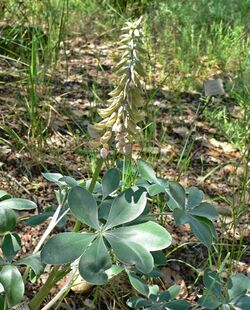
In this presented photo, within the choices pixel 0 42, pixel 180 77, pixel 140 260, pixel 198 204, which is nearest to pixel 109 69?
pixel 180 77

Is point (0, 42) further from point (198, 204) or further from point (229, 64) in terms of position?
point (198, 204)

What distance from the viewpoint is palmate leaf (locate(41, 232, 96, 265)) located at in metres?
1.33

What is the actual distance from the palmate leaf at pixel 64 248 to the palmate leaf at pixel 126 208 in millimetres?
68

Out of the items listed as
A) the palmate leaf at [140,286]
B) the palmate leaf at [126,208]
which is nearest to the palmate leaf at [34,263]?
the palmate leaf at [126,208]

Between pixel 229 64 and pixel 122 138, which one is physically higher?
pixel 122 138

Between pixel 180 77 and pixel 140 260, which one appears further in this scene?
pixel 180 77

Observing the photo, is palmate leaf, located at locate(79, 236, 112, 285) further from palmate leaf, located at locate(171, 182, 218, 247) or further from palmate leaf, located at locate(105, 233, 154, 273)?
palmate leaf, located at locate(171, 182, 218, 247)

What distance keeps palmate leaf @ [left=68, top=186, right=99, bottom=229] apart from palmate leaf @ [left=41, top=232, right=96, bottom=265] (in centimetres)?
4

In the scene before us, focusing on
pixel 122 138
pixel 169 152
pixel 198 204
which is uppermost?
pixel 122 138

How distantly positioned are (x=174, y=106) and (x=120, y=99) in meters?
2.20

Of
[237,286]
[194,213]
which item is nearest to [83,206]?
[194,213]

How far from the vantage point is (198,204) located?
5.24ft

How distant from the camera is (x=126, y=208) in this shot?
141cm

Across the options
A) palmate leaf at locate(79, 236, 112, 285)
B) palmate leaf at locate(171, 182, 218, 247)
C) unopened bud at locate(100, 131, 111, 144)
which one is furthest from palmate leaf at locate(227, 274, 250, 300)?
unopened bud at locate(100, 131, 111, 144)
